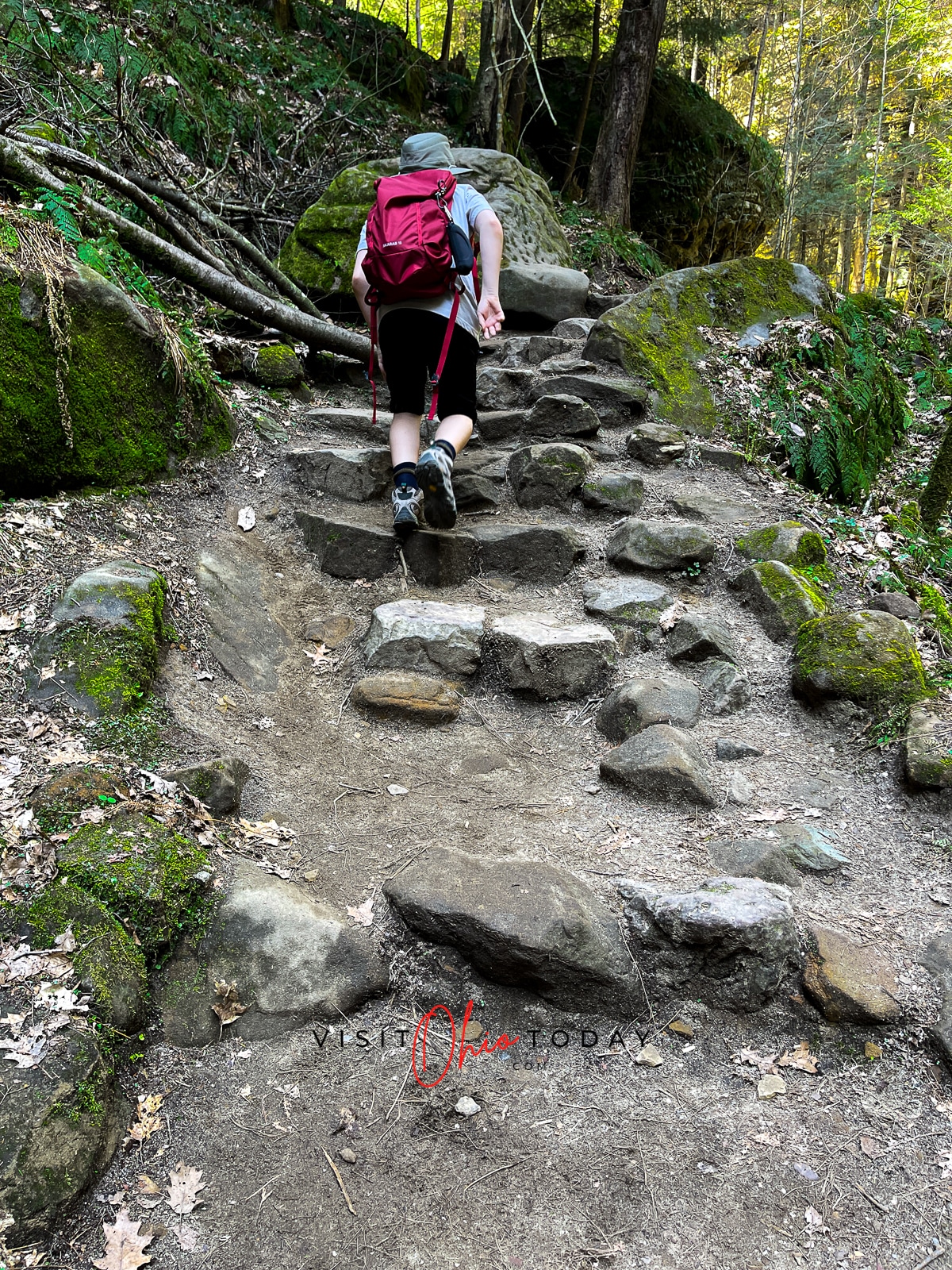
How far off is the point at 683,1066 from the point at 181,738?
203 cm

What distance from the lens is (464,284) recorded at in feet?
13.4

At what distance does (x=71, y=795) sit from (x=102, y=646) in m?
0.70

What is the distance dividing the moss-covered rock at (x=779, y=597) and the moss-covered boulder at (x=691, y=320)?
2003 millimetres

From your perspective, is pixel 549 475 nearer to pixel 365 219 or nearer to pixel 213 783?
pixel 213 783

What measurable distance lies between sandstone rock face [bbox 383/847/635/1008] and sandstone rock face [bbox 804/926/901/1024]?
0.55 m

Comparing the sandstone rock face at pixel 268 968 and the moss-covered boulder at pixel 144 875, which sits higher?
the moss-covered boulder at pixel 144 875

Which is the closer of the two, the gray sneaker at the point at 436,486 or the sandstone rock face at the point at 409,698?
the sandstone rock face at the point at 409,698

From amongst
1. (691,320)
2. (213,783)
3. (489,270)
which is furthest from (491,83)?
(213,783)

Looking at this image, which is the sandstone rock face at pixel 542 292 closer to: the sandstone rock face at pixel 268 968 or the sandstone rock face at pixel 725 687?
the sandstone rock face at pixel 725 687

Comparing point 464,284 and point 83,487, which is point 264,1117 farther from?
point 464,284

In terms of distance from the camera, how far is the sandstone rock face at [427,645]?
375 cm

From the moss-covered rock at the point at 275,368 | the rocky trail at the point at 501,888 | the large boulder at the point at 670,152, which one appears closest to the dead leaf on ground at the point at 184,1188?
the rocky trail at the point at 501,888

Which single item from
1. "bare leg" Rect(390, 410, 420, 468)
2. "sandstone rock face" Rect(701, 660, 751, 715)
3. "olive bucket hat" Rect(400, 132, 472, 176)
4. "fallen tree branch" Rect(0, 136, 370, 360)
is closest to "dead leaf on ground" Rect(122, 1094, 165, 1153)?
"sandstone rock face" Rect(701, 660, 751, 715)

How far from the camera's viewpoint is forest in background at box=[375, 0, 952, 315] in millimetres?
14320
